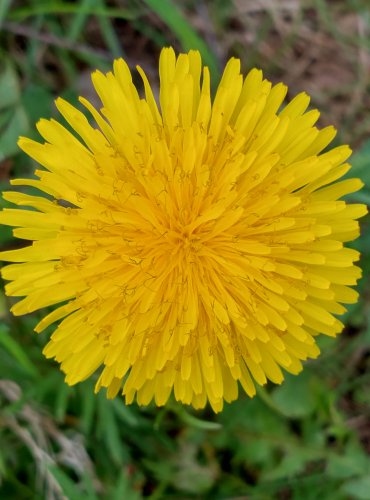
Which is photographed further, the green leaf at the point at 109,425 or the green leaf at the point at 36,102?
the green leaf at the point at 36,102

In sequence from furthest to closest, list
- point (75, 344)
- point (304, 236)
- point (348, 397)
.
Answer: point (348, 397) → point (75, 344) → point (304, 236)

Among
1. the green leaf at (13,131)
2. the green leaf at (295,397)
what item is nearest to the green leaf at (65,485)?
the green leaf at (295,397)

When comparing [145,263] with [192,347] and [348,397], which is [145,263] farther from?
[348,397]

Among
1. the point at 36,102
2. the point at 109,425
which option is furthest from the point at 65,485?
the point at 36,102

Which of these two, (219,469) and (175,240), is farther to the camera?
(219,469)

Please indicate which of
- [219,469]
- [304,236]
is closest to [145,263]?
[304,236]

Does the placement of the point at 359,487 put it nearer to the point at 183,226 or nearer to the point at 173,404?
the point at 173,404

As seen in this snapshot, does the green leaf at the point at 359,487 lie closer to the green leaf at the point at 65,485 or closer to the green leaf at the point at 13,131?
the green leaf at the point at 65,485
